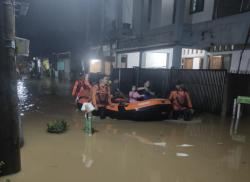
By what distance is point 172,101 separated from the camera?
897 centimetres

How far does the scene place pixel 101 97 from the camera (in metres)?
8.77

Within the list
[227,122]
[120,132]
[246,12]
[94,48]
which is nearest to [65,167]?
[120,132]

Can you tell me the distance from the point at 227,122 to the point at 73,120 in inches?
207

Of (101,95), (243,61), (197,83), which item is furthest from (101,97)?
(243,61)

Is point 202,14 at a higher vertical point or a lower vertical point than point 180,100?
higher

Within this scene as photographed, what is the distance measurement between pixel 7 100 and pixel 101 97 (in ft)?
16.7

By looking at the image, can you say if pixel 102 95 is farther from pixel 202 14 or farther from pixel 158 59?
pixel 158 59

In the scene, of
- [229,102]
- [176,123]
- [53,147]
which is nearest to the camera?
[53,147]

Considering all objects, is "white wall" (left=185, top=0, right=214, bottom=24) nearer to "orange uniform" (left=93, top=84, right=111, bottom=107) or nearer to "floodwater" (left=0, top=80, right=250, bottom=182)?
"floodwater" (left=0, top=80, right=250, bottom=182)

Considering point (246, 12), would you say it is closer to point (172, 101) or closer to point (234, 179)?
point (172, 101)

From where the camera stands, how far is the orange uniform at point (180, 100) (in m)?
8.87

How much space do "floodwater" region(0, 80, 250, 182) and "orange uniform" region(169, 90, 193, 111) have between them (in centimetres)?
73

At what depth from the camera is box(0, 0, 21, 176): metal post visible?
3.67 m

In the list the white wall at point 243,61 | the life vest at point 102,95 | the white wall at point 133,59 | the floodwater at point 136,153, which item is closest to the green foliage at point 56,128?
the floodwater at point 136,153
